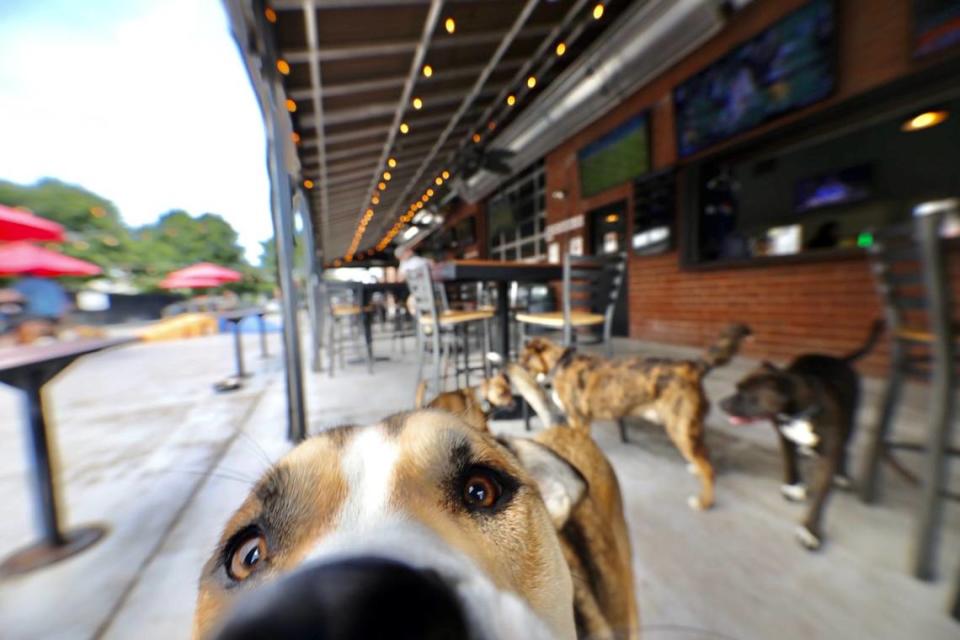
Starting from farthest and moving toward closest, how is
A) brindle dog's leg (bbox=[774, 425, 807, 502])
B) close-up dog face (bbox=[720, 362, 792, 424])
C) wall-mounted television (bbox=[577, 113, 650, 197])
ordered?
1. wall-mounted television (bbox=[577, 113, 650, 197])
2. brindle dog's leg (bbox=[774, 425, 807, 502])
3. close-up dog face (bbox=[720, 362, 792, 424])

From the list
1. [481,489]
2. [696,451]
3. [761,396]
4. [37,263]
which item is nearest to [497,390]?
[481,489]

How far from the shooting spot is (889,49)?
2889 mm

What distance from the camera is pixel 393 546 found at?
1.42ft

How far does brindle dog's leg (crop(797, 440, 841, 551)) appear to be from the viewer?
1.41 metres

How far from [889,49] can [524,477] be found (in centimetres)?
497

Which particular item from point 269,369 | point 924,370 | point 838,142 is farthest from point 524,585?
point 269,369

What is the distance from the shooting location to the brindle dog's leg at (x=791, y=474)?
172 cm

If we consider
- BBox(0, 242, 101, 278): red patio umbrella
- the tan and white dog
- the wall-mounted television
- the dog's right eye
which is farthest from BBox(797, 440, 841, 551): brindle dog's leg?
the wall-mounted television

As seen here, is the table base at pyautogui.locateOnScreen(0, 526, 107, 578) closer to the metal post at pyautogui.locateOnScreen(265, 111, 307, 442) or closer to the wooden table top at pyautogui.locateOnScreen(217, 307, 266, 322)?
the metal post at pyautogui.locateOnScreen(265, 111, 307, 442)

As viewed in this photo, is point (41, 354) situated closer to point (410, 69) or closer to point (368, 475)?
point (368, 475)

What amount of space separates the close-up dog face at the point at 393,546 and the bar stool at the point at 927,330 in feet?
5.11

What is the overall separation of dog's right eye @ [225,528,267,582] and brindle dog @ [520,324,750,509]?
5.32 ft

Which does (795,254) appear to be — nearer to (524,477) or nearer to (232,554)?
(524,477)

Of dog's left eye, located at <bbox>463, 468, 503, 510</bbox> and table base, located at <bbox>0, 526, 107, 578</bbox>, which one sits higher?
dog's left eye, located at <bbox>463, 468, 503, 510</bbox>
